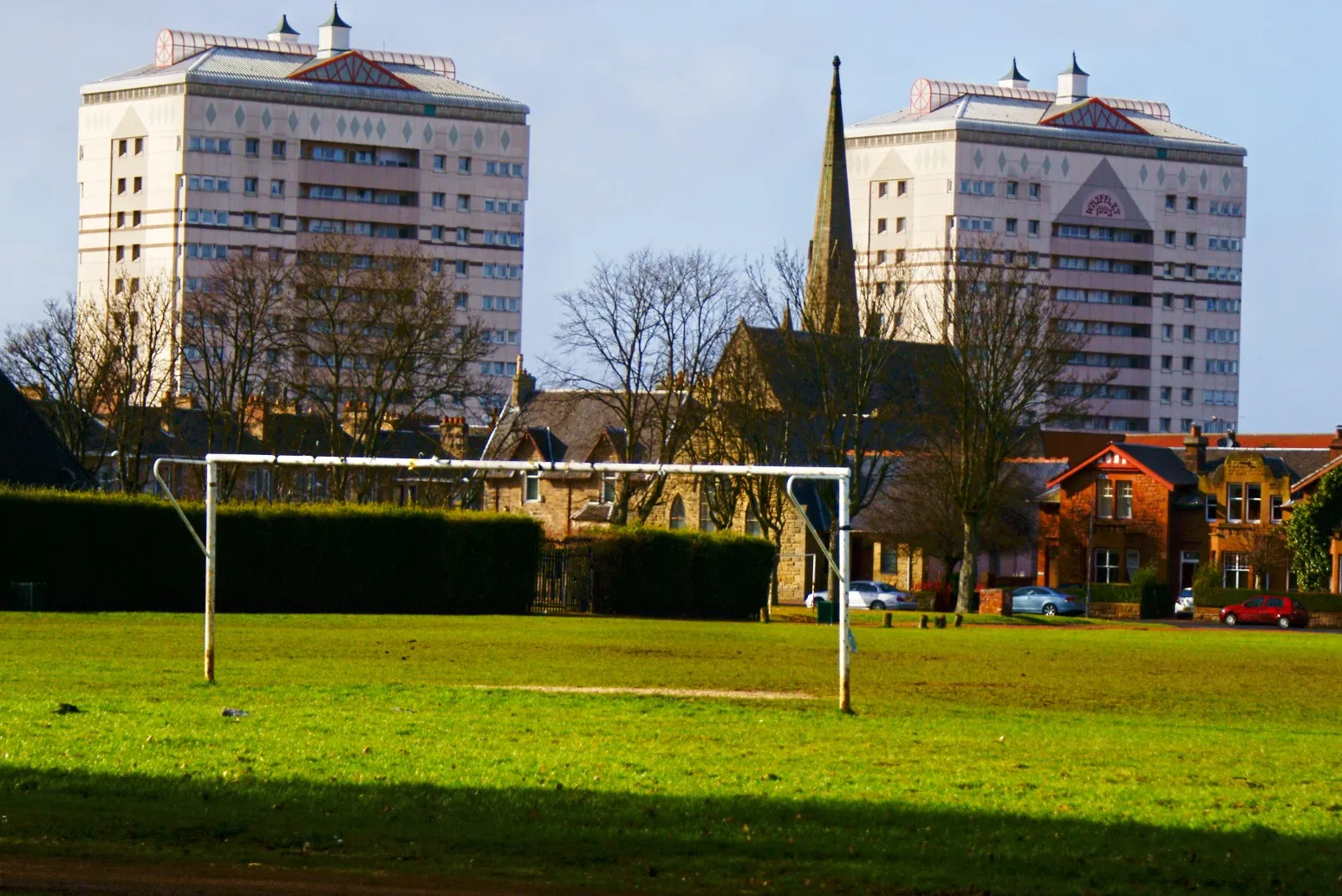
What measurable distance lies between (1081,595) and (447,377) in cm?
2920

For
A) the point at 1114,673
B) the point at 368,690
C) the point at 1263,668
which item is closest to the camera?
the point at 368,690

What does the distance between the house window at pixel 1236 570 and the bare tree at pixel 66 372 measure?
4805cm

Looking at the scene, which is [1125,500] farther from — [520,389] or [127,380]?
[127,380]

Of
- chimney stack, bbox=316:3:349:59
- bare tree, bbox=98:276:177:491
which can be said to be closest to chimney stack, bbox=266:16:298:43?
chimney stack, bbox=316:3:349:59

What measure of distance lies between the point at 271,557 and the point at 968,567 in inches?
1138

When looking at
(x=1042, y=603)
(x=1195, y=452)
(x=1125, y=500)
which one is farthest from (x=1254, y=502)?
(x=1042, y=603)

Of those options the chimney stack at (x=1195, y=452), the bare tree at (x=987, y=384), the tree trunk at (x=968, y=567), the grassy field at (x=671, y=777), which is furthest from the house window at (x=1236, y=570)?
the grassy field at (x=671, y=777)

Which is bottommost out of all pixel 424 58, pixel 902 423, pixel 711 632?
pixel 711 632

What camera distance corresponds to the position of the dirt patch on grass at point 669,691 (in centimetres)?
2333

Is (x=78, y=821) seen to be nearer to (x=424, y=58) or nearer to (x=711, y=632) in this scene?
(x=711, y=632)

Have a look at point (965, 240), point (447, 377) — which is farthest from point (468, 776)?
point (965, 240)

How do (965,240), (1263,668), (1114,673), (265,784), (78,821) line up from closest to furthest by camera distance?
1. (78,821)
2. (265,784)
3. (1114,673)
4. (1263,668)
5. (965,240)

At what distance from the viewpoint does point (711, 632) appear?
45.1m

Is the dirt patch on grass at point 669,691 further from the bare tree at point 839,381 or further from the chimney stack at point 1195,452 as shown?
the chimney stack at point 1195,452
